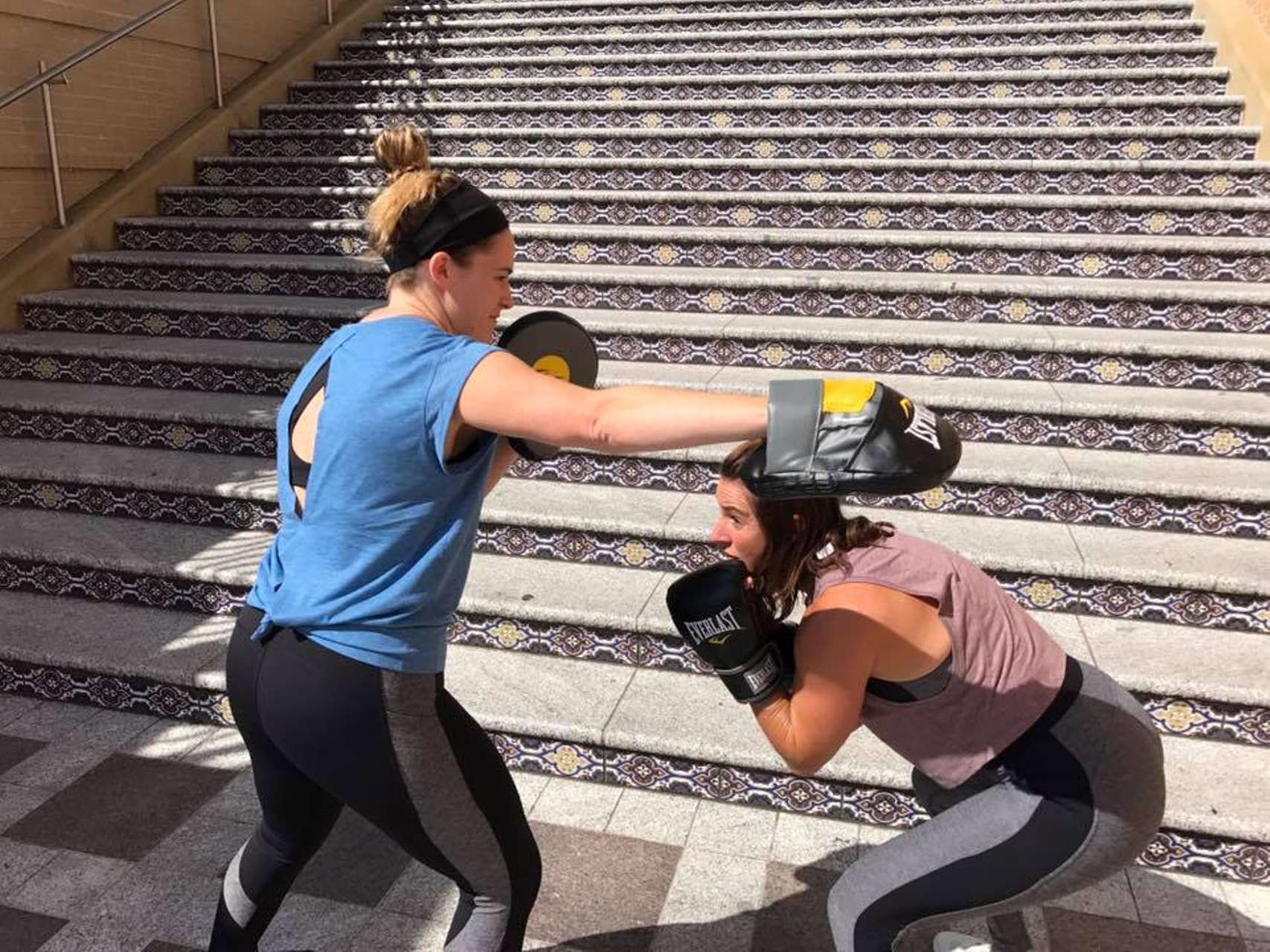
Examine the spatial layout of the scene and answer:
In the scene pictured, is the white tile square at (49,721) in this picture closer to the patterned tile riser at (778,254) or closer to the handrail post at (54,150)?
the patterned tile riser at (778,254)

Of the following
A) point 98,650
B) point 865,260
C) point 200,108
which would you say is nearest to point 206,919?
point 98,650

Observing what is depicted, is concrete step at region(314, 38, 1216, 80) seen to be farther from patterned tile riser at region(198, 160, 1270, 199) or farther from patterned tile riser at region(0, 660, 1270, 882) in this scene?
patterned tile riser at region(0, 660, 1270, 882)

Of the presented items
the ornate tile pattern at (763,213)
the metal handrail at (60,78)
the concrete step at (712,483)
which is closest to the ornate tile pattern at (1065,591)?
the concrete step at (712,483)

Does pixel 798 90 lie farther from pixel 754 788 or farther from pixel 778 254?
pixel 754 788

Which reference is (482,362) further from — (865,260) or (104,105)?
(104,105)

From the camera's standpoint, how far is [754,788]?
3273 millimetres

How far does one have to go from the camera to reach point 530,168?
6621mm

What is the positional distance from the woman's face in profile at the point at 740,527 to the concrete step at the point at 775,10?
6.80 m

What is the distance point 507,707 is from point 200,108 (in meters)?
6.29

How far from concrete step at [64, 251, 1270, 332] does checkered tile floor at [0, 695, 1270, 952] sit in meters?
2.91

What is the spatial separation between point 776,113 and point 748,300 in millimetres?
2024

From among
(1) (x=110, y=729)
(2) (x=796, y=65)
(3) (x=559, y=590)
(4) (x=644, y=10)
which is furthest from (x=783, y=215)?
(1) (x=110, y=729)

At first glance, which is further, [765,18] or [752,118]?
[765,18]

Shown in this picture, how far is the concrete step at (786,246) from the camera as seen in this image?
199 inches
